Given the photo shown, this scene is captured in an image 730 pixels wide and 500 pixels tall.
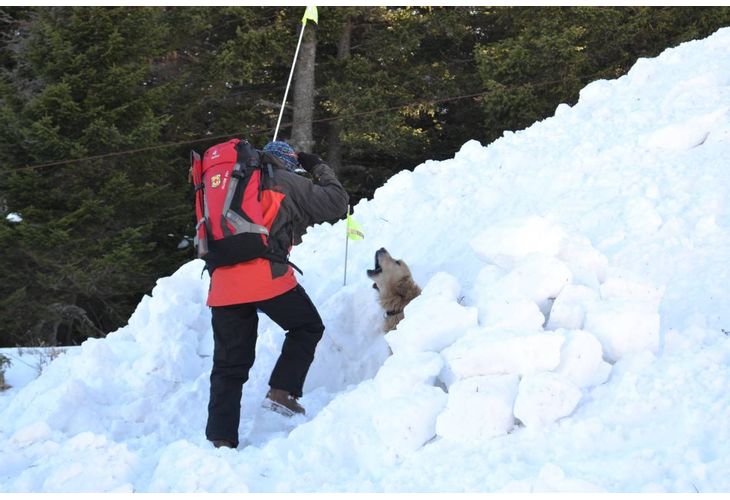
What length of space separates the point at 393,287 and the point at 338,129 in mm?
10249

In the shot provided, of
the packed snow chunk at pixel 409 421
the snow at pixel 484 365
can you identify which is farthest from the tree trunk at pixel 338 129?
the packed snow chunk at pixel 409 421

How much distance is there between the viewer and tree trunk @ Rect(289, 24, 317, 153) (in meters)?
14.8

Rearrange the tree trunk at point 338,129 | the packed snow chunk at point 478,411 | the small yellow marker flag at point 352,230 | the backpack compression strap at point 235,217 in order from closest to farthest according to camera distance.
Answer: the packed snow chunk at point 478,411 < the backpack compression strap at point 235,217 < the small yellow marker flag at point 352,230 < the tree trunk at point 338,129

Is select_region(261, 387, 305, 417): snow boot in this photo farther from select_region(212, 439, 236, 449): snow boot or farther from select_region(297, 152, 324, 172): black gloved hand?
select_region(297, 152, 324, 172): black gloved hand

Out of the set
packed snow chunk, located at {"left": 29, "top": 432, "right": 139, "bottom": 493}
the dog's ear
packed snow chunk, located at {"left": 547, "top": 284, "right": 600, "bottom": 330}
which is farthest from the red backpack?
packed snow chunk, located at {"left": 547, "top": 284, "right": 600, "bottom": 330}

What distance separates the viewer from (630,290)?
4.22 metres

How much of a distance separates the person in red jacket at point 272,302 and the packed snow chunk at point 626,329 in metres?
1.71

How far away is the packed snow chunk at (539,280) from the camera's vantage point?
168 inches

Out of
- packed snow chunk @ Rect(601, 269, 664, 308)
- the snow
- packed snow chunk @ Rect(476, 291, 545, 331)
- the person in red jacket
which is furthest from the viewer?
the person in red jacket

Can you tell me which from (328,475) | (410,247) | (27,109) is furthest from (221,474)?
(27,109)

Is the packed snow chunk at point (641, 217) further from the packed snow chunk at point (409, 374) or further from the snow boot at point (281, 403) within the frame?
the snow boot at point (281, 403)

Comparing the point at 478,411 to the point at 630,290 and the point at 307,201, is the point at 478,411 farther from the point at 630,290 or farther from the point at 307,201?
the point at 307,201

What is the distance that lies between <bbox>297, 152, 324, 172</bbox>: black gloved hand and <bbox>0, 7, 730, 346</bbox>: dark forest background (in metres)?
7.79

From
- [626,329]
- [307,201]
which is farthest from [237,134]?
[626,329]
